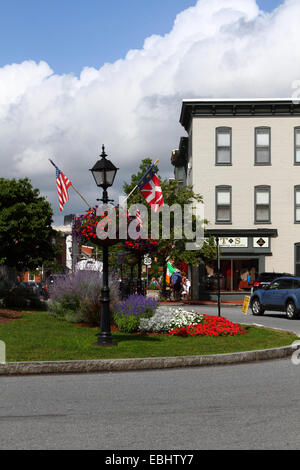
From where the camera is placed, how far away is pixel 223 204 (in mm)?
43344

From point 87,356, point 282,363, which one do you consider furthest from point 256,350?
point 87,356

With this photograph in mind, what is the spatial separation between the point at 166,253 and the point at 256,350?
2609 cm

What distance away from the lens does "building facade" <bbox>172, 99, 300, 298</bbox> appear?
43.2 metres

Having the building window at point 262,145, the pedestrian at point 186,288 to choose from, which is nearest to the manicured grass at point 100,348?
the pedestrian at point 186,288

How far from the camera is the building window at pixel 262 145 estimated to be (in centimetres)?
4341

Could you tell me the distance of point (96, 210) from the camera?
50.5ft

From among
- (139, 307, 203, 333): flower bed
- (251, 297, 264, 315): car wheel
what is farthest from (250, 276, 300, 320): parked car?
(139, 307, 203, 333): flower bed

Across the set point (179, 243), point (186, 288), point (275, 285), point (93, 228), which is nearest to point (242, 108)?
point (179, 243)

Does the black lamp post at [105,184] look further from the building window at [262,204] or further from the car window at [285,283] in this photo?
the building window at [262,204]

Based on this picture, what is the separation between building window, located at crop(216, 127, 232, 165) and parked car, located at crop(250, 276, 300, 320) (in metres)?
16.9

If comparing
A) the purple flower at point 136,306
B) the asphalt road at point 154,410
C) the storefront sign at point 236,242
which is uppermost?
the storefront sign at point 236,242

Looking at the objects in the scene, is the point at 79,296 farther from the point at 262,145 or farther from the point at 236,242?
the point at 262,145

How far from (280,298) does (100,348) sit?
14267 mm

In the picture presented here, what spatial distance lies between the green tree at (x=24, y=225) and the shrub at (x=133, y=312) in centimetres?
1188
